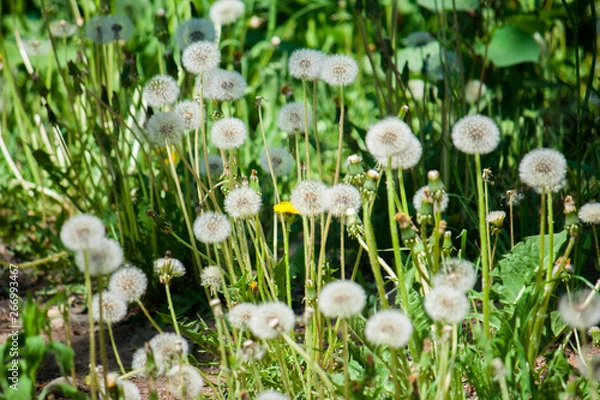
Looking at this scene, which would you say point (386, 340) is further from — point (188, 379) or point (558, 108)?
point (558, 108)

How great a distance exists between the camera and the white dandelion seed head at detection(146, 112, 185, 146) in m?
1.73

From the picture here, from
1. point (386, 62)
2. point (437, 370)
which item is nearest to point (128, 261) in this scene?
point (386, 62)

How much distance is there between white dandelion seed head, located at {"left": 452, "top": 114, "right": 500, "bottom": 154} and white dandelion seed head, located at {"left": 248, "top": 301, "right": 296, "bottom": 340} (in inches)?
16.2

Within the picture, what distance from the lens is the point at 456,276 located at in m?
→ 1.27

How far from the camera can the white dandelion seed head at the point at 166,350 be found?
1.34m

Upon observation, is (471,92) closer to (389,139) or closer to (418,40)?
(418,40)

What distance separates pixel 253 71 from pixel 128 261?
213 centimetres

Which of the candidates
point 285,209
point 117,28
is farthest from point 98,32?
point 285,209

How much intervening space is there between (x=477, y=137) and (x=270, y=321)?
0.47 metres

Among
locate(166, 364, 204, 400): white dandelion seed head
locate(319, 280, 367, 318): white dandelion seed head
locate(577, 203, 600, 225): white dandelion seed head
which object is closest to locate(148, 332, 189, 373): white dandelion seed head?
locate(166, 364, 204, 400): white dandelion seed head

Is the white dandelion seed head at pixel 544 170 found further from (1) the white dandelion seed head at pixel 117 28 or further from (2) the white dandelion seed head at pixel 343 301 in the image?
(1) the white dandelion seed head at pixel 117 28

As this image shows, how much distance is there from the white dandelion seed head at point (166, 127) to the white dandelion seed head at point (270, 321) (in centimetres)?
56

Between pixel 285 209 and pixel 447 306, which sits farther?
pixel 285 209

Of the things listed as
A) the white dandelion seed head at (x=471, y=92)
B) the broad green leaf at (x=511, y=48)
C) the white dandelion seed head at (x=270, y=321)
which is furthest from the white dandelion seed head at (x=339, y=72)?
the broad green leaf at (x=511, y=48)
